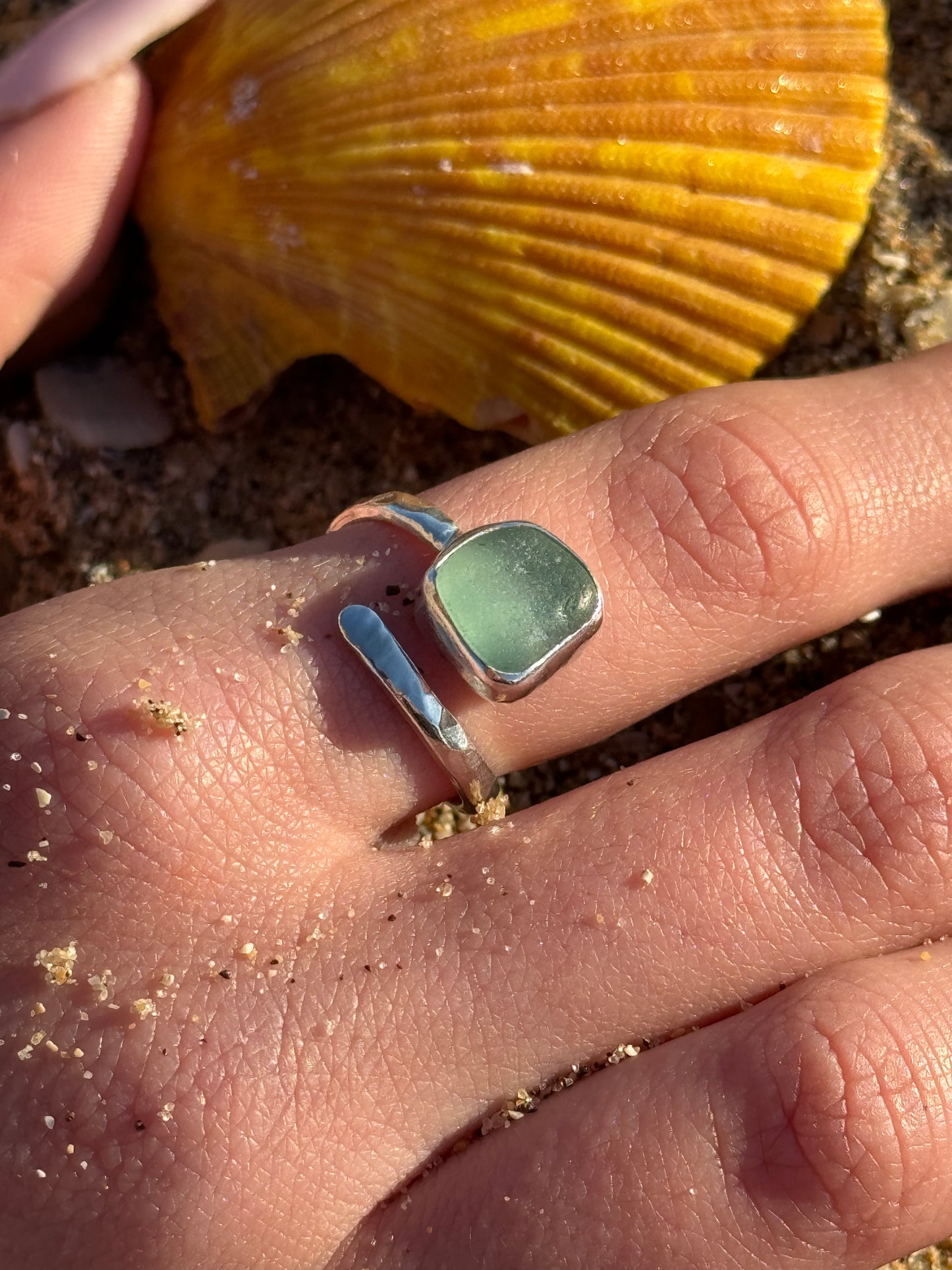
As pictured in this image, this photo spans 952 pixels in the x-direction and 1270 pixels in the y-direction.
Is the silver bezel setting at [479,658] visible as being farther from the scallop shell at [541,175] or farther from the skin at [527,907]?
the scallop shell at [541,175]

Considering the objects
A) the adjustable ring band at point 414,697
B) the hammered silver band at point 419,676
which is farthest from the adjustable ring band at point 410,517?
the adjustable ring band at point 414,697

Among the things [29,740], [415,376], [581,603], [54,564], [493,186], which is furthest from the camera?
[54,564]

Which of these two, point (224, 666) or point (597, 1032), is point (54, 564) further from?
point (597, 1032)

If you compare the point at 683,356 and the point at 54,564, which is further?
the point at 54,564

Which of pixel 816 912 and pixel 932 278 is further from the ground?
pixel 932 278

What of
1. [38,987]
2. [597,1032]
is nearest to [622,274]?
[597,1032]
